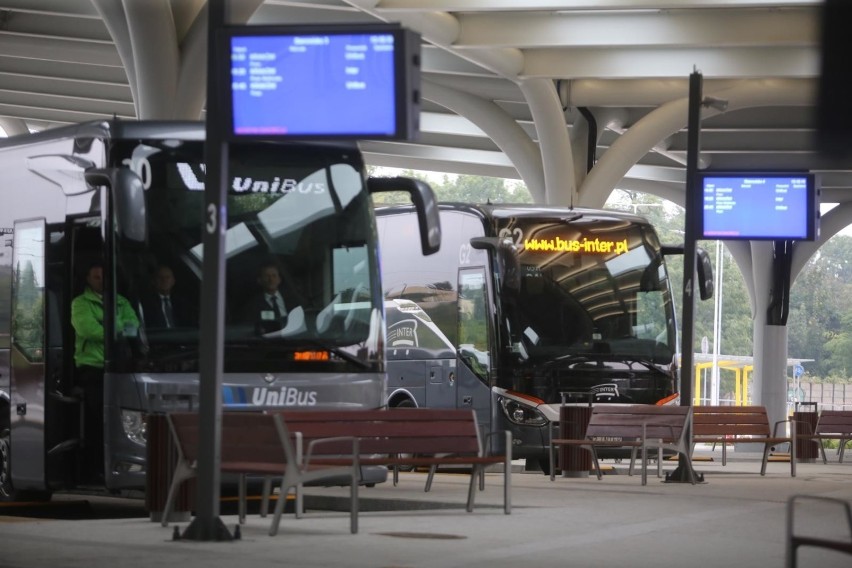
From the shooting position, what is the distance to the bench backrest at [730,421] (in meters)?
19.3

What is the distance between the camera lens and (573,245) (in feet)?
65.6

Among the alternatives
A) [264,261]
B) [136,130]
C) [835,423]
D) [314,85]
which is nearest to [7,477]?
[264,261]

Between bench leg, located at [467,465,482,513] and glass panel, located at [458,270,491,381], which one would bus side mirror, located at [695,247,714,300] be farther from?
bench leg, located at [467,465,482,513]

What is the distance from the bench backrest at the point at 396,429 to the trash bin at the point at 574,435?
6.50 m

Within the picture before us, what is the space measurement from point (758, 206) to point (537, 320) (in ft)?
12.5

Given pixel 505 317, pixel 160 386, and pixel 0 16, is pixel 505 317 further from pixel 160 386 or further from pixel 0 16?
pixel 0 16

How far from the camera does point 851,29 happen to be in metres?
1.95

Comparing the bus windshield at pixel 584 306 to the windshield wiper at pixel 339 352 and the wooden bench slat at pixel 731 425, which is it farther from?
the windshield wiper at pixel 339 352

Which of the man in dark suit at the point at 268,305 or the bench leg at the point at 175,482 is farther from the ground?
the man in dark suit at the point at 268,305

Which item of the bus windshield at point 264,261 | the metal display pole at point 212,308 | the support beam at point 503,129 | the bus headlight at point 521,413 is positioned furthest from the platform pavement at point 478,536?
the support beam at point 503,129

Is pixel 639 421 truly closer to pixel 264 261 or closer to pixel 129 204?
pixel 264 261

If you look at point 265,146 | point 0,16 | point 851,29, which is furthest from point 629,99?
point 851,29

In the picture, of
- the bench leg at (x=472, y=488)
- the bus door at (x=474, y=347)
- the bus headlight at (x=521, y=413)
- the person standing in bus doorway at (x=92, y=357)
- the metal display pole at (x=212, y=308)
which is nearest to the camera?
the metal display pole at (x=212, y=308)

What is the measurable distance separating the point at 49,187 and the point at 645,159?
3263 cm
